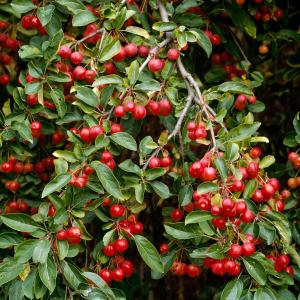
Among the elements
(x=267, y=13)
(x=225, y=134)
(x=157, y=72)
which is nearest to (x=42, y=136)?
(x=157, y=72)

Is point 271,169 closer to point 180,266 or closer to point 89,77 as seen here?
point 180,266

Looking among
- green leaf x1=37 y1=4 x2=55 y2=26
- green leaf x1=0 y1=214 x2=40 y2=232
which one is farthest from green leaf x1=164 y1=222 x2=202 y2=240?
green leaf x1=37 y1=4 x2=55 y2=26

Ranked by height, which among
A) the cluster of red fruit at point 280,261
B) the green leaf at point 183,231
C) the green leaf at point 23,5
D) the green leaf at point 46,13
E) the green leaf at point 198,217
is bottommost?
the cluster of red fruit at point 280,261

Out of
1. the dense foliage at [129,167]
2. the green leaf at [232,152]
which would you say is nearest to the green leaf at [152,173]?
the dense foliage at [129,167]

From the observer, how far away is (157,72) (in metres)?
1.92

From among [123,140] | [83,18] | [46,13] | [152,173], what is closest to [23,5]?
[46,13]

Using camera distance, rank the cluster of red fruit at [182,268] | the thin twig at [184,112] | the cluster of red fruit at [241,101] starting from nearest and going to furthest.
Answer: the thin twig at [184,112] → the cluster of red fruit at [182,268] → the cluster of red fruit at [241,101]

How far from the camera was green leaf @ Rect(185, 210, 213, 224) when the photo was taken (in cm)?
167

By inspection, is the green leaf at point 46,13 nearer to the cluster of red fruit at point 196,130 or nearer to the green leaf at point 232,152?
the cluster of red fruit at point 196,130

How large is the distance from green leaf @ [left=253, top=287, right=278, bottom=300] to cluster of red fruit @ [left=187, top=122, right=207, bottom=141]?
47 centimetres

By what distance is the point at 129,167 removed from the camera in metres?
1.77

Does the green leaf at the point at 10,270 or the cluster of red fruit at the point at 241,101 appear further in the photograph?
the cluster of red fruit at the point at 241,101

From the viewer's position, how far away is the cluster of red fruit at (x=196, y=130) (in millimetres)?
1778

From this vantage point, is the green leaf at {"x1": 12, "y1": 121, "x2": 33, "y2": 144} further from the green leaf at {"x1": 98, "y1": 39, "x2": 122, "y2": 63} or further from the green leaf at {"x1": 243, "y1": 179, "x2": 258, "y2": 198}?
the green leaf at {"x1": 243, "y1": 179, "x2": 258, "y2": 198}
